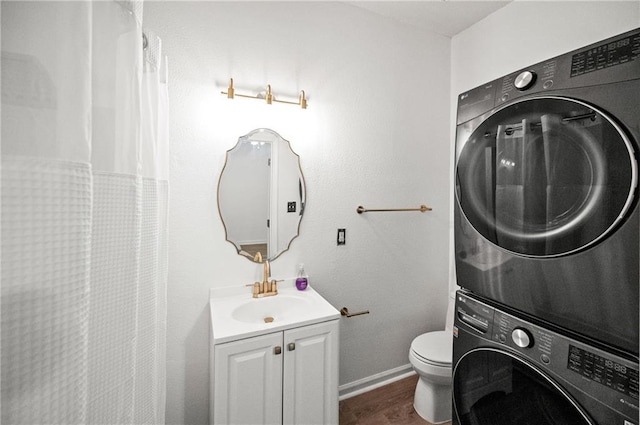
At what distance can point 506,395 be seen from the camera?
1.05m

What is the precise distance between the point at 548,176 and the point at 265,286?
1.43 meters

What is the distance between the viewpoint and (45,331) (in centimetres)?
37

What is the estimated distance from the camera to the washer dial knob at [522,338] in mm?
972

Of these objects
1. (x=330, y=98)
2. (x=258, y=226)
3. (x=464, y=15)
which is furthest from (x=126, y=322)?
(x=464, y=15)

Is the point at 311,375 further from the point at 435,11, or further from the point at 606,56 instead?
the point at 435,11

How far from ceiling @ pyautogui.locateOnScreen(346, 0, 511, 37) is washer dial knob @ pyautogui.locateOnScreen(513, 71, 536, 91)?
1270 millimetres

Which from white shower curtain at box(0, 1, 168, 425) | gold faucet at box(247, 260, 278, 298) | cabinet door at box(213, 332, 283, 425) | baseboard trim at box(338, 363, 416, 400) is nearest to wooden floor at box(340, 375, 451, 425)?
baseboard trim at box(338, 363, 416, 400)

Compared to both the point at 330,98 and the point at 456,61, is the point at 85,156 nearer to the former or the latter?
the point at 330,98

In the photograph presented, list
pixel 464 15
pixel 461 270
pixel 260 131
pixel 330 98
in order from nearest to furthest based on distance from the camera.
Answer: pixel 461 270 → pixel 260 131 → pixel 330 98 → pixel 464 15

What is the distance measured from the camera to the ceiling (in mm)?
1912

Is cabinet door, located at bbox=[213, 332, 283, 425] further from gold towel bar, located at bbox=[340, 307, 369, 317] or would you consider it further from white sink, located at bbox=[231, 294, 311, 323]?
gold towel bar, located at bbox=[340, 307, 369, 317]

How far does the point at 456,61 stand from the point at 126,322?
2.72 metres

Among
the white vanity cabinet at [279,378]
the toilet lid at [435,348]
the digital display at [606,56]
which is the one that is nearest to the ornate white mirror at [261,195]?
the white vanity cabinet at [279,378]

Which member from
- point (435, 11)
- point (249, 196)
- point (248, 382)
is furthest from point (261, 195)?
point (435, 11)
